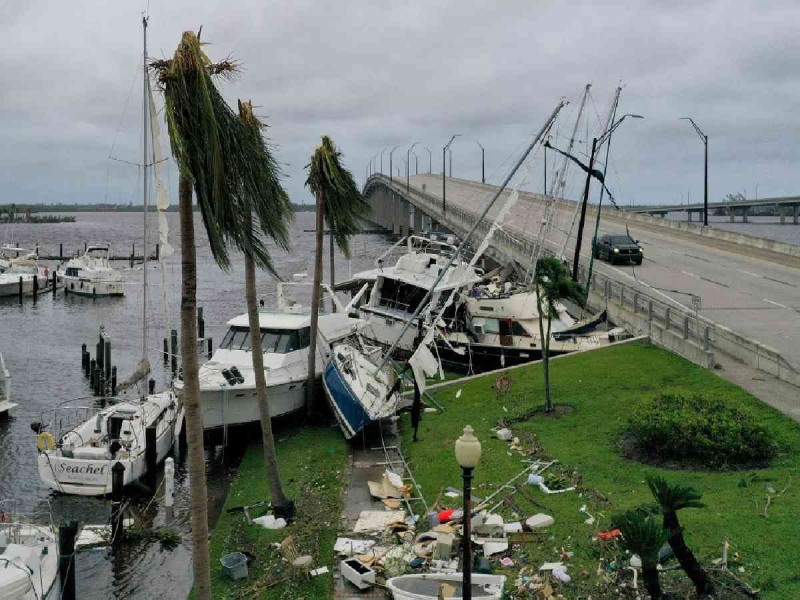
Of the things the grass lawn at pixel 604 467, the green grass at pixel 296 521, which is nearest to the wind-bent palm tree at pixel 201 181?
the green grass at pixel 296 521

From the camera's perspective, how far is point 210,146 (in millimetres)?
11789

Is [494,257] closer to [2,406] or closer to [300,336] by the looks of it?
[300,336]

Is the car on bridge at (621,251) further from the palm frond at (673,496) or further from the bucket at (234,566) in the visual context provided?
the palm frond at (673,496)

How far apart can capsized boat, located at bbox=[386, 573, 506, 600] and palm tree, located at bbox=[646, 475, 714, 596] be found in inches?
112

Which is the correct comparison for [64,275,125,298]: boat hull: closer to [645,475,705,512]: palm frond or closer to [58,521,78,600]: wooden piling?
[58,521,78,600]: wooden piling

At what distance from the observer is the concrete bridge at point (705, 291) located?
2405 centimetres

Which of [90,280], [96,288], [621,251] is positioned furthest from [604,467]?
[90,280]

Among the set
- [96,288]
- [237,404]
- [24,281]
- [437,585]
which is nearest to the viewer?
[437,585]

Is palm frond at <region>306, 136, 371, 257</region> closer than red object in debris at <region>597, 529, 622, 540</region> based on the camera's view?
No

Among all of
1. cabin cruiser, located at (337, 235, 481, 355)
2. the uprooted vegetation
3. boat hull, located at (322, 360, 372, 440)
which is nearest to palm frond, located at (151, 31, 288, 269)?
the uprooted vegetation

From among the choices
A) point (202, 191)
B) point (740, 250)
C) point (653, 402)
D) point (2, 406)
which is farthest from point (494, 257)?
point (202, 191)

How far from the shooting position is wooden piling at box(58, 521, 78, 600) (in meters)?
16.4

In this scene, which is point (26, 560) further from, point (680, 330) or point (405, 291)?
point (405, 291)

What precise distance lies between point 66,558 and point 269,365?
11316mm
